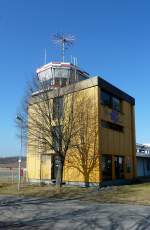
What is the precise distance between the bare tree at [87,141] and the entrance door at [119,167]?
4.34 m

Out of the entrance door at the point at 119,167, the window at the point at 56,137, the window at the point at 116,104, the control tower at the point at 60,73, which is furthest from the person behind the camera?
the control tower at the point at 60,73

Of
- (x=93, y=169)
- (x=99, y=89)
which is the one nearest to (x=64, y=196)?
(x=93, y=169)

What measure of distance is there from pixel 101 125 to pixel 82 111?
232cm

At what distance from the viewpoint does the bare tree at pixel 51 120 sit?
3012 cm

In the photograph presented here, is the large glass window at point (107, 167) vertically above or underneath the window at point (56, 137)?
underneath

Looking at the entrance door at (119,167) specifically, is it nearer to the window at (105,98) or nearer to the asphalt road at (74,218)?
the window at (105,98)

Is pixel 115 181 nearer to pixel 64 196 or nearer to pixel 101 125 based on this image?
pixel 101 125

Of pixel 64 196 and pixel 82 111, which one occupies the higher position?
pixel 82 111

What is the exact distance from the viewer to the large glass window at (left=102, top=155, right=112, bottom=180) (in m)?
32.4

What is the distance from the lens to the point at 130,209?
1727 cm

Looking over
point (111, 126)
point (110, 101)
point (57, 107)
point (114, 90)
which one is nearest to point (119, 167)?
point (111, 126)

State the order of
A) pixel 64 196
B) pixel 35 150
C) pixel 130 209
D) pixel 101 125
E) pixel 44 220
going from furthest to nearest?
1. pixel 35 150
2. pixel 101 125
3. pixel 64 196
4. pixel 130 209
5. pixel 44 220

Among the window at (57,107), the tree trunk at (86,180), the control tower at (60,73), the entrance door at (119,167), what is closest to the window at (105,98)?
the control tower at (60,73)

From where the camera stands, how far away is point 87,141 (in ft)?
104
